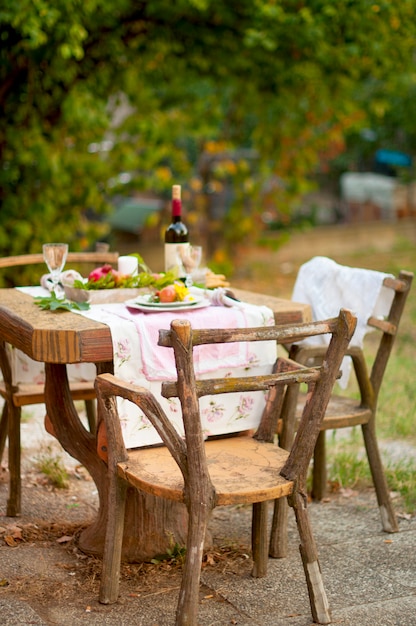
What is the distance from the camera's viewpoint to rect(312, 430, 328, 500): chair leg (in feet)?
12.6

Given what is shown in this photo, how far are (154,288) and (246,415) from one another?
2.00ft

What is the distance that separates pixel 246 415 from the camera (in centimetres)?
314

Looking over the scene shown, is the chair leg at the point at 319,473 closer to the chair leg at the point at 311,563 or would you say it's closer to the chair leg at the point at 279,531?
the chair leg at the point at 279,531

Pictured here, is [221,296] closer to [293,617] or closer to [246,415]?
[246,415]

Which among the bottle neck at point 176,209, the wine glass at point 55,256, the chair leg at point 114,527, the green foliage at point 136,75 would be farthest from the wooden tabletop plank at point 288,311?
the green foliage at point 136,75

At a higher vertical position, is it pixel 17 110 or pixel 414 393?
pixel 17 110

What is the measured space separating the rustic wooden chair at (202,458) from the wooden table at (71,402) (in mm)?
187

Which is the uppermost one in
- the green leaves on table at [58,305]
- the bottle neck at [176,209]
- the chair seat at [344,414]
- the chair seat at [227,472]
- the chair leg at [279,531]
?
the bottle neck at [176,209]

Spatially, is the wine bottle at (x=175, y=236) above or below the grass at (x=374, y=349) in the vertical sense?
above

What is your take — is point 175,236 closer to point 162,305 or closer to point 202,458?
point 162,305

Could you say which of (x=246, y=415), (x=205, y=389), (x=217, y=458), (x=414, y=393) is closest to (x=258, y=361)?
(x=246, y=415)

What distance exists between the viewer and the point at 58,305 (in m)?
3.14

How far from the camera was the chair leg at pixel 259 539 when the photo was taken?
120 inches

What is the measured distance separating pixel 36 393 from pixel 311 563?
4.62ft
